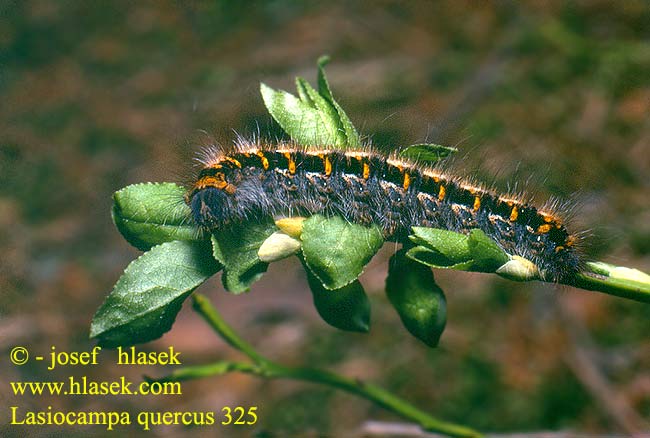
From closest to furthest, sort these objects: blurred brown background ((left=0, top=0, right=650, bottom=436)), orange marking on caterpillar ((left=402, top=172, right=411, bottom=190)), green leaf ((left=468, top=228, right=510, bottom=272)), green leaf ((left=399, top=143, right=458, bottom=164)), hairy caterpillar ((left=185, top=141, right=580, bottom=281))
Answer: green leaf ((left=468, top=228, right=510, bottom=272)) < green leaf ((left=399, top=143, right=458, bottom=164)) < hairy caterpillar ((left=185, top=141, right=580, bottom=281)) < orange marking on caterpillar ((left=402, top=172, right=411, bottom=190)) < blurred brown background ((left=0, top=0, right=650, bottom=436))

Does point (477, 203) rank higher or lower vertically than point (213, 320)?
higher

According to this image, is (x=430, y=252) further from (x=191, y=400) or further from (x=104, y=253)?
(x=104, y=253)

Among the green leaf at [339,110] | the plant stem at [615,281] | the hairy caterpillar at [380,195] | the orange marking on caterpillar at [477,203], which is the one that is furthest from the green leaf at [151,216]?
the plant stem at [615,281]

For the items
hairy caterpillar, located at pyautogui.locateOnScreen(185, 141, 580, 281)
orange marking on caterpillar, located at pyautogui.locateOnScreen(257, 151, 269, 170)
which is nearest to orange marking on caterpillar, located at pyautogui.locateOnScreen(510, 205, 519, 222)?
hairy caterpillar, located at pyautogui.locateOnScreen(185, 141, 580, 281)

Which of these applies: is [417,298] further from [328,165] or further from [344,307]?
[328,165]

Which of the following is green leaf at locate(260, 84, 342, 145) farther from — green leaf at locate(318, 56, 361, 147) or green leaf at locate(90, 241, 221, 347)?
green leaf at locate(90, 241, 221, 347)

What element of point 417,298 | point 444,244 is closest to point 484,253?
point 444,244
